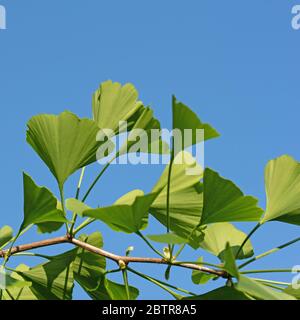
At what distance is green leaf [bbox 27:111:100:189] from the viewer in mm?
892

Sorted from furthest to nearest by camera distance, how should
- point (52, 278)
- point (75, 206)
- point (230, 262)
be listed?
point (52, 278)
point (75, 206)
point (230, 262)

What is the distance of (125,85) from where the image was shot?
3.31 feet

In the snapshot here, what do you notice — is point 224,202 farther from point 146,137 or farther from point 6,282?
point 6,282

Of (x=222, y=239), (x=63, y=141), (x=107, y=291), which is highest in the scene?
(x=63, y=141)

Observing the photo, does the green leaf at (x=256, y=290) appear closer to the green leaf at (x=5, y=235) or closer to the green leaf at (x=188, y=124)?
the green leaf at (x=188, y=124)

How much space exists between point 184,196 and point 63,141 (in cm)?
23

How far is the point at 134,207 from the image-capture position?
2.35 ft

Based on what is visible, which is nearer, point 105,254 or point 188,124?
point 188,124

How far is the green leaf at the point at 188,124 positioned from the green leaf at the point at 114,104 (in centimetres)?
26

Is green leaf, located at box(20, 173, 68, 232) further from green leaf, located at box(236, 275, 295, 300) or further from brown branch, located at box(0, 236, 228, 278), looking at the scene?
green leaf, located at box(236, 275, 295, 300)

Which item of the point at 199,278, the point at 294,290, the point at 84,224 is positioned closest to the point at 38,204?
the point at 84,224

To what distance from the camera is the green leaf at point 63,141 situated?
2.93ft

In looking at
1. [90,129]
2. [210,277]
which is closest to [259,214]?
[210,277]
